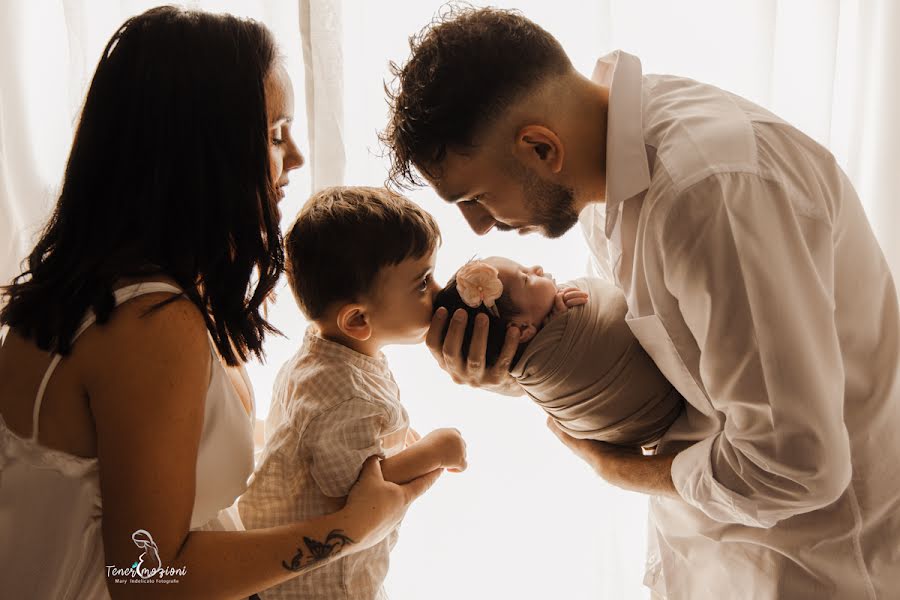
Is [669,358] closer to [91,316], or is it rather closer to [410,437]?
[410,437]

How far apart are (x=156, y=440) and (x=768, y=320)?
2.86 feet

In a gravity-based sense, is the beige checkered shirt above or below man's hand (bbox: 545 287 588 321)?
below

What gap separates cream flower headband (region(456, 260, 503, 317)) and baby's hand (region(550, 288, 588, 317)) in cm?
12

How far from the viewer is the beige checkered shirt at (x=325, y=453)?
1347 mm

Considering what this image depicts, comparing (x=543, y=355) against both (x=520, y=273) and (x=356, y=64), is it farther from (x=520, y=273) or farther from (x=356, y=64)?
(x=356, y=64)

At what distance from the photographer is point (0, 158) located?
71.2 inches

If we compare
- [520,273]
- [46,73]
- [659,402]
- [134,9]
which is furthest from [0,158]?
[659,402]

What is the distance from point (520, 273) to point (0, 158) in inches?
51.7

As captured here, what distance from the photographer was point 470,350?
1.51 metres

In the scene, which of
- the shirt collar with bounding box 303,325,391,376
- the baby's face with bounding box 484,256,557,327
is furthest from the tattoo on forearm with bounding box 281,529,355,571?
the baby's face with bounding box 484,256,557,327

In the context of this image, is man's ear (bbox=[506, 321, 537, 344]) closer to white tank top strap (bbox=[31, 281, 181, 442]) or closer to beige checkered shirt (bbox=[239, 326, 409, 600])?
beige checkered shirt (bbox=[239, 326, 409, 600])

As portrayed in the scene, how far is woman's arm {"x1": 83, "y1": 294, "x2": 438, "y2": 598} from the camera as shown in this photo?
1044 mm

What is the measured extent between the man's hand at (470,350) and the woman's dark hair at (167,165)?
467mm

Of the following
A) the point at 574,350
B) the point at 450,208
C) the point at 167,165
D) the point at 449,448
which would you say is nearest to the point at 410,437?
the point at 449,448
